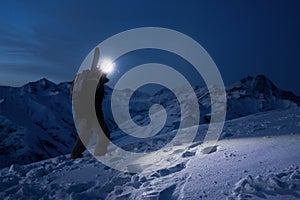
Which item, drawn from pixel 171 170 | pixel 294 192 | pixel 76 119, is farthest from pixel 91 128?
pixel 294 192

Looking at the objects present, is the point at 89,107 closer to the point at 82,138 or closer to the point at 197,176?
Answer: the point at 82,138

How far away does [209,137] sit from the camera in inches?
304

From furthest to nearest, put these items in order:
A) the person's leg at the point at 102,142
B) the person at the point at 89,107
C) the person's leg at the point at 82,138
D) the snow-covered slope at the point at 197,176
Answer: the person's leg at the point at 82,138 < the person at the point at 89,107 < the person's leg at the point at 102,142 < the snow-covered slope at the point at 197,176

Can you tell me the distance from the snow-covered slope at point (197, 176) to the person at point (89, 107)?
106 cm

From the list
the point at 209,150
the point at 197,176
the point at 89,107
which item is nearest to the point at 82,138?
Answer: the point at 89,107

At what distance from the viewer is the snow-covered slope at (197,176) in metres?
3.86

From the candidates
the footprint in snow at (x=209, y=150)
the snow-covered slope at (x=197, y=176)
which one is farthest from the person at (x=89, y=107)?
the footprint in snow at (x=209, y=150)

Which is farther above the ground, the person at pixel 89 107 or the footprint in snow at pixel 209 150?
the person at pixel 89 107

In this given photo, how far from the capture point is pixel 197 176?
15.1 ft

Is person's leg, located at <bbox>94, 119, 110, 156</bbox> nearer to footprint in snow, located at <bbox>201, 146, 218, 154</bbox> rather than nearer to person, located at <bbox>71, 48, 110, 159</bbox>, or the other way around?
person, located at <bbox>71, 48, 110, 159</bbox>

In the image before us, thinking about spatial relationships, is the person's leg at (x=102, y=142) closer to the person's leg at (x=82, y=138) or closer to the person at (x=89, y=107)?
the person at (x=89, y=107)

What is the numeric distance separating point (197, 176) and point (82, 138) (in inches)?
185

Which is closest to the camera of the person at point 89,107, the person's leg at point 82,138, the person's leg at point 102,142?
the person's leg at point 102,142

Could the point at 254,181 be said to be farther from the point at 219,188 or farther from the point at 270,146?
the point at 270,146
